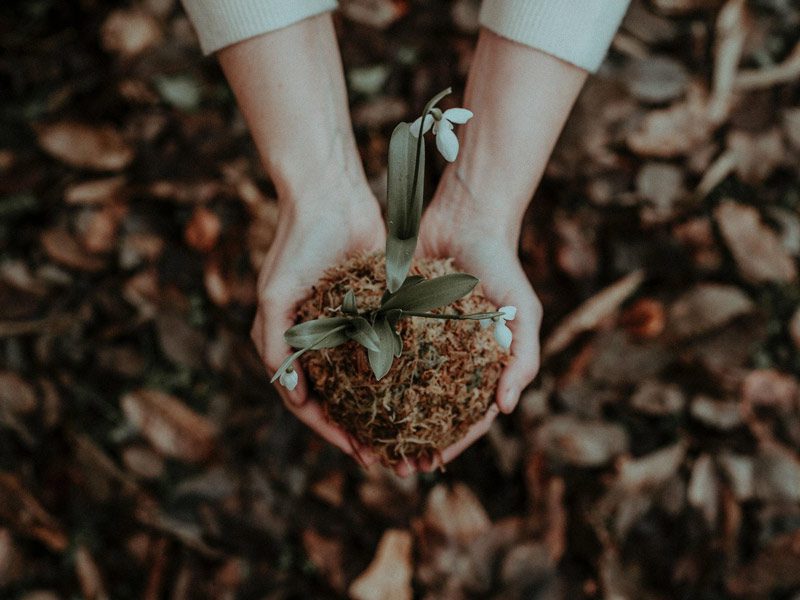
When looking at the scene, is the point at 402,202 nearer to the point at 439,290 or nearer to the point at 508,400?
the point at 439,290

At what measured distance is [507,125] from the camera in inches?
52.7

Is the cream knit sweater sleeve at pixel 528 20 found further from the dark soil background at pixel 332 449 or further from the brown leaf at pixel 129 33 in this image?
the brown leaf at pixel 129 33

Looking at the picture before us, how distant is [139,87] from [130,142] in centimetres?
15

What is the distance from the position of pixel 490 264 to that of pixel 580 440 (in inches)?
21.8

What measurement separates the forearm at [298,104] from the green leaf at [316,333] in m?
0.44

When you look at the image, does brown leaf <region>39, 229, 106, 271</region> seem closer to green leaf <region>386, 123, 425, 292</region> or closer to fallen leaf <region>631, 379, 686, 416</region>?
green leaf <region>386, 123, 425, 292</region>

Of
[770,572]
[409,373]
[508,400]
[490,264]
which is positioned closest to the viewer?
[409,373]

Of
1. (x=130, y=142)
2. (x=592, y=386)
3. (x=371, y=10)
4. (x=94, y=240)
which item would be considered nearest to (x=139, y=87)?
(x=130, y=142)

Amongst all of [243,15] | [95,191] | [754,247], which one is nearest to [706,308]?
[754,247]

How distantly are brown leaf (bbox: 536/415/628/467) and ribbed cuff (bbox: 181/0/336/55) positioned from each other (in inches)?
40.1

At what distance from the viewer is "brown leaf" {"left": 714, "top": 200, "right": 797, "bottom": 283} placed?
1.67 metres

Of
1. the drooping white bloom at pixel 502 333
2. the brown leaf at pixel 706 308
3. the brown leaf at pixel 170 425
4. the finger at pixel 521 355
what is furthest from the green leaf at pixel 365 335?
the brown leaf at pixel 706 308

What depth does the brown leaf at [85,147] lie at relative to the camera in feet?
5.98

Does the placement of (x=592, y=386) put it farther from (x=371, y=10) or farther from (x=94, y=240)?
(x=94, y=240)
